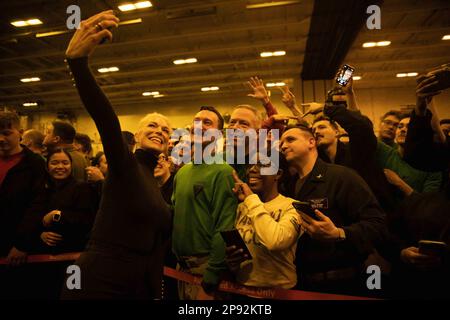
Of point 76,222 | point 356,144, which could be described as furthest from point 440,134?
point 76,222

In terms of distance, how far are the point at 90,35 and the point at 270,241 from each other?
1284mm

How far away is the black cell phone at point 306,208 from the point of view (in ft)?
5.17

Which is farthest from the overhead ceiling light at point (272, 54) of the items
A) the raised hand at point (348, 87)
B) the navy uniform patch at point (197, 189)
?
the navy uniform patch at point (197, 189)

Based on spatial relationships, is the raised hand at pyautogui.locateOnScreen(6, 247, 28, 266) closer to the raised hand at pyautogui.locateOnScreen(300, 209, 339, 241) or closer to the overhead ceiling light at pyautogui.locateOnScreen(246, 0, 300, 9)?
the raised hand at pyautogui.locateOnScreen(300, 209, 339, 241)

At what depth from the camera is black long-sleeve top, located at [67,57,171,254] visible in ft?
4.34

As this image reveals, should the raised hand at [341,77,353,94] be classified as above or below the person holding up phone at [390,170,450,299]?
above

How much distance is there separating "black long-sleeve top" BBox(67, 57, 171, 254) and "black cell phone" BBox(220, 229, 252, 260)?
36 centimetres

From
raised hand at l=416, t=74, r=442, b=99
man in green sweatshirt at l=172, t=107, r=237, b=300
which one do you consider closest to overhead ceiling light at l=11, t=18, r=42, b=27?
man in green sweatshirt at l=172, t=107, r=237, b=300

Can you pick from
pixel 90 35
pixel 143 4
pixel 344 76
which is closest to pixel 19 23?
pixel 143 4

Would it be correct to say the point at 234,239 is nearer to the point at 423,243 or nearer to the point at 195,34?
the point at 423,243

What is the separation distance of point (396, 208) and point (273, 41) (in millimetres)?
5856

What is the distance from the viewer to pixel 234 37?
725cm

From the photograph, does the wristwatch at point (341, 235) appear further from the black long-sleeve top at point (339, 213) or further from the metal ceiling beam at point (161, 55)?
the metal ceiling beam at point (161, 55)
